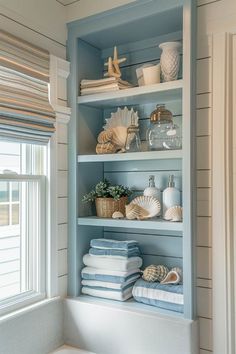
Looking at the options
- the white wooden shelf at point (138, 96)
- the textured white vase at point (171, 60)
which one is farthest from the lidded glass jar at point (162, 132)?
the textured white vase at point (171, 60)

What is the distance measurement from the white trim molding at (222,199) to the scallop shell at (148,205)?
33 cm

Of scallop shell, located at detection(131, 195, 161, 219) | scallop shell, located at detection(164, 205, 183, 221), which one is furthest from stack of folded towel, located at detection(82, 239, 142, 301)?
scallop shell, located at detection(164, 205, 183, 221)

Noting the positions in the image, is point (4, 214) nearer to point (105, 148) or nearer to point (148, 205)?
point (105, 148)

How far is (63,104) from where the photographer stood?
210 cm

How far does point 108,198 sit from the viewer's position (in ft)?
6.77

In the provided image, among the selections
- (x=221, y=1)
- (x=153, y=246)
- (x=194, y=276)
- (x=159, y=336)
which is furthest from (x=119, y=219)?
(x=221, y=1)

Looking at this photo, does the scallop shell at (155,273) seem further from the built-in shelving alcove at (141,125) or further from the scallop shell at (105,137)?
the scallop shell at (105,137)

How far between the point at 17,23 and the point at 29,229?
110cm

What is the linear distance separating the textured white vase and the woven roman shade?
65 centimetres

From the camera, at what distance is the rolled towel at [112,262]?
1970 mm

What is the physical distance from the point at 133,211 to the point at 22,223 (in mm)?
617

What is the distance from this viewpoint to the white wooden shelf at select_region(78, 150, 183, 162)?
1.79 metres

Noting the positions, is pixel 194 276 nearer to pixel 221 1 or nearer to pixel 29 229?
pixel 29 229

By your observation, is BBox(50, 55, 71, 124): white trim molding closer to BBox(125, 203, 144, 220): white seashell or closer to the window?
the window
